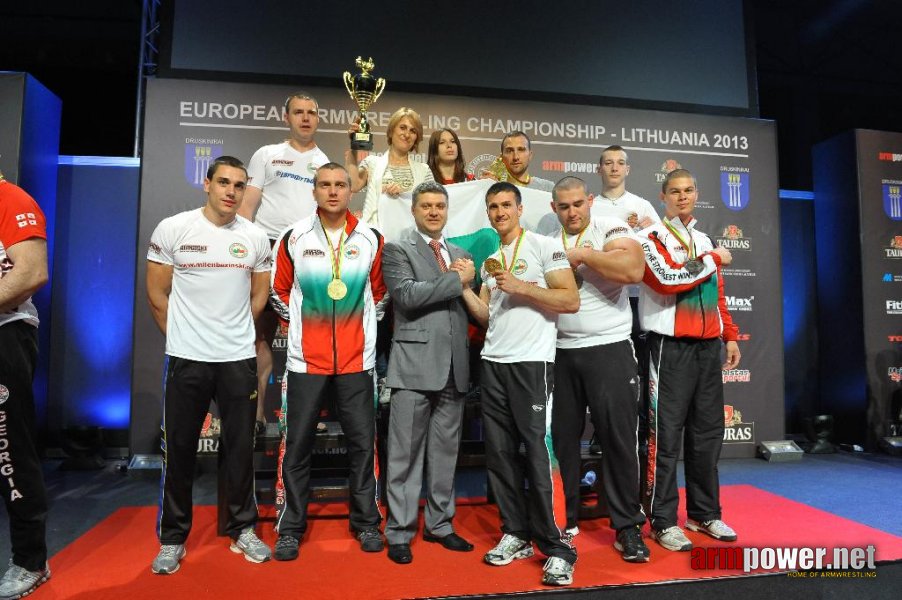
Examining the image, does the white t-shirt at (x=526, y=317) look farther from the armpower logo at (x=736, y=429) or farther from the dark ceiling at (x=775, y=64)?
the dark ceiling at (x=775, y=64)

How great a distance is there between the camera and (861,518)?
12.6 ft

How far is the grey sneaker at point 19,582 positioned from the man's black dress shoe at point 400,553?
4.94 ft

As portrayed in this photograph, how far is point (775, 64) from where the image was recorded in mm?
8586

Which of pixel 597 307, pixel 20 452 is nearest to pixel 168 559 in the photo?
pixel 20 452

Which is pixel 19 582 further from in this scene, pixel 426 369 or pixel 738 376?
pixel 738 376

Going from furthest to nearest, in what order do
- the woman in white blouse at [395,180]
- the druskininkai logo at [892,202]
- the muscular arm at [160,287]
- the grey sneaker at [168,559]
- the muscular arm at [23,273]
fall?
the druskininkai logo at [892,202]
the woman in white blouse at [395,180]
the muscular arm at [160,287]
the grey sneaker at [168,559]
the muscular arm at [23,273]

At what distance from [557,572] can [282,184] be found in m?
2.77

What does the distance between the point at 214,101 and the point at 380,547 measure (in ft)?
12.9

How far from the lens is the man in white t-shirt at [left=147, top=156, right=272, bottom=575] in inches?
117

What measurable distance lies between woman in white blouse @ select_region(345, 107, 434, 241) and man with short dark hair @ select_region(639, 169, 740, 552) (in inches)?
Result: 54.2

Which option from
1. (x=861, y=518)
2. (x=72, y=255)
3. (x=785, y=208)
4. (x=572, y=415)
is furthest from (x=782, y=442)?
(x=72, y=255)

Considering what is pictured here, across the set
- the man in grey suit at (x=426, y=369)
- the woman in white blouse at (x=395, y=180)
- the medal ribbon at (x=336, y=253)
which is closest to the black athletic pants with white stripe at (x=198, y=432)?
the medal ribbon at (x=336, y=253)

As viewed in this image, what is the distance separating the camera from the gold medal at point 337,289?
3.12 m

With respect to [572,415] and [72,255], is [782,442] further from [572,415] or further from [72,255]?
[72,255]
